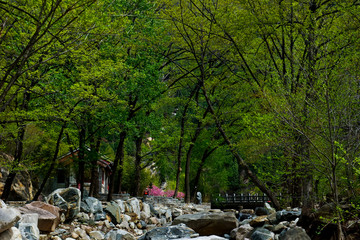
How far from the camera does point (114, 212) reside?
45.4 feet

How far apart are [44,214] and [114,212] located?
13.2 feet

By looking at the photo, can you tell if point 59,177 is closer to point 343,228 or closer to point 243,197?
point 243,197

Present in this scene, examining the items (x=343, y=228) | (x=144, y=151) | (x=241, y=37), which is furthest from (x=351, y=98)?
(x=144, y=151)

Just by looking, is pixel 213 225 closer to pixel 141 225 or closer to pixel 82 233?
pixel 82 233

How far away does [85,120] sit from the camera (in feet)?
46.0

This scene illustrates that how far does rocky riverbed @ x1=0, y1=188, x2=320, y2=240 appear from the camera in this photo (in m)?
8.12

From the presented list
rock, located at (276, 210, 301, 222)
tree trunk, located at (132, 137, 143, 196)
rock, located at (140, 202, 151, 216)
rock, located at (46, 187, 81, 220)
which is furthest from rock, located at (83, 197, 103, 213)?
tree trunk, located at (132, 137, 143, 196)

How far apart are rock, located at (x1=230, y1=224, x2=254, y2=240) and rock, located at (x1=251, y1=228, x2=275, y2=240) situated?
68 centimetres

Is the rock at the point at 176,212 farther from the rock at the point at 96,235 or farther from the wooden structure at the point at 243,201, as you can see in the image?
the wooden structure at the point at 243,201

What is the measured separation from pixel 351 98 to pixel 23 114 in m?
8.92

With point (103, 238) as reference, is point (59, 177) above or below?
above

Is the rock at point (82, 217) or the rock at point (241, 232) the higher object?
the rock at point (82, 217)

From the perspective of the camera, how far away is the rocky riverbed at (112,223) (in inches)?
320

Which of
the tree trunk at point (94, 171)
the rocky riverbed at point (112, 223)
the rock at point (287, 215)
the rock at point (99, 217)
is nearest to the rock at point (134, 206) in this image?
the rocky riverbed at point (112, 223)
